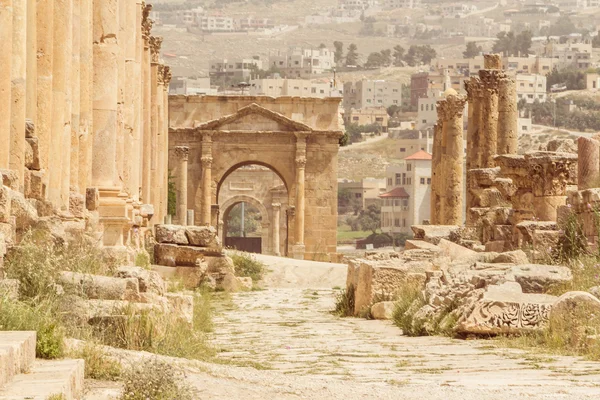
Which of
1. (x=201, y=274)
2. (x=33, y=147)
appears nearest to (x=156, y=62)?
(x=201, y=274)

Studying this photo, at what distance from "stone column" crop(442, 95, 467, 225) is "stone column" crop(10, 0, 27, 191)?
A: 25.1 m

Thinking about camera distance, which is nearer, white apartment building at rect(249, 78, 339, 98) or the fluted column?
the fluted column

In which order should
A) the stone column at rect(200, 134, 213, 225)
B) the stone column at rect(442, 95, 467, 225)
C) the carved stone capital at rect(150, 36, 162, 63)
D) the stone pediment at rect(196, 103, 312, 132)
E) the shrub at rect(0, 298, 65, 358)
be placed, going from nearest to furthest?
the shrub at rect(0, 298, 65, 358) → the carved stone capital at rect(150, 36, 162, 63) → the stone column at rect(442, 95, 467, 225) → the stone pediment at rect(196, 103, 312, 132) → the stone column at rect(200, 134, 213, 225)

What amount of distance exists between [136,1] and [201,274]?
4.79m

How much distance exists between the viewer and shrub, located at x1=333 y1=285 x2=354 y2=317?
1993cm

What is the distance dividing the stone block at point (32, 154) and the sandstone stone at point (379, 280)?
18.5 feet

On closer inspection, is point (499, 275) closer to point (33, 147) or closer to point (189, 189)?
point (33, 147)

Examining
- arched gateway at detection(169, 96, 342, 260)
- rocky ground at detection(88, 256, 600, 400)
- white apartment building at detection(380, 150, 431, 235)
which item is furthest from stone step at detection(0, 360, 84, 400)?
white apartment building at detection(380, 150, 431, 235)

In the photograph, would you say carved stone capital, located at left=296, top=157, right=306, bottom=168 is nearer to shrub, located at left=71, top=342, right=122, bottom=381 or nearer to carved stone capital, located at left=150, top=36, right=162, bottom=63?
carved stone capital, located at left=150, top=36, right=162, bottom=63

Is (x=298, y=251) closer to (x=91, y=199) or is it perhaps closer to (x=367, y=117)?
(x=91, y=199)

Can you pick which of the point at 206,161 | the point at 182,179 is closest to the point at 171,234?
the point at 182,179

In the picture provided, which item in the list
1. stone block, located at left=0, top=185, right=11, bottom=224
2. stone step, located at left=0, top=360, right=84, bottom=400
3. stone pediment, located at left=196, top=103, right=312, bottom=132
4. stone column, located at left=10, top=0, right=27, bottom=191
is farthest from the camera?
stone pediment, located at left=196, top=103, right=312, bottom=132

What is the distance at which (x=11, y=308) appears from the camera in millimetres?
10133

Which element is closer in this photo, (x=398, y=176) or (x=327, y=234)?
(x=327, y=234)
